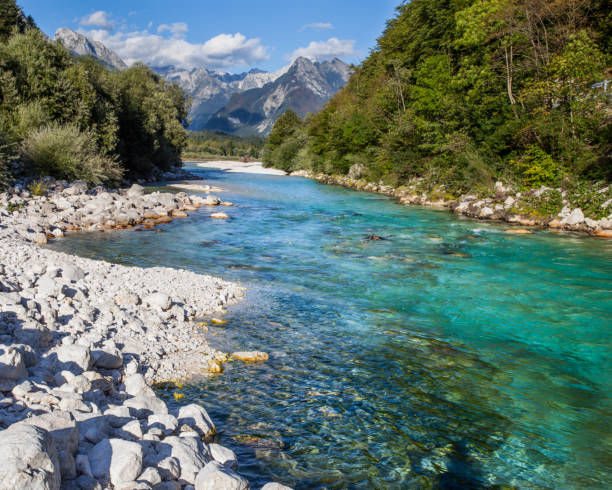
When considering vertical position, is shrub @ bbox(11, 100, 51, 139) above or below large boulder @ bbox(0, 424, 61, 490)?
above

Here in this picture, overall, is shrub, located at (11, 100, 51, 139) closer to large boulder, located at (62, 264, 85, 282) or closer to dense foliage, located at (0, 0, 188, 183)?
dense foliage, located at (0, 0, 188, 183)

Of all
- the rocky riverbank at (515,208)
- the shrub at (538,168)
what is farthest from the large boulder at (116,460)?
the shrub at (538,168)

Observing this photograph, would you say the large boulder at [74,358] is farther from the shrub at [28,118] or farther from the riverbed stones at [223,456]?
the shrub at [28,118]

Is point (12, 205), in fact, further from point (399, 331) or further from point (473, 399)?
point (473, 399)

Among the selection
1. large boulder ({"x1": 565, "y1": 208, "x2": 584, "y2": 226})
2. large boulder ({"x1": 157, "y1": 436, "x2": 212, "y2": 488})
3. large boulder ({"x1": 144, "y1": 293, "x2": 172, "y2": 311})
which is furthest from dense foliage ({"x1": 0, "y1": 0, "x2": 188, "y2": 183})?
large boulder ({"x1": 565, "y1": 208, "x2": 584, "y2": 226})

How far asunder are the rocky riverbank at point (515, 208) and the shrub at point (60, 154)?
20.8m

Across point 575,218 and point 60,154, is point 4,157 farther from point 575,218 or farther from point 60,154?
point 575,218

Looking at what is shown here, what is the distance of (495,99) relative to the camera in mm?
27953

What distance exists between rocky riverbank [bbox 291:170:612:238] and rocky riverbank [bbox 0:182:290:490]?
16.9 m

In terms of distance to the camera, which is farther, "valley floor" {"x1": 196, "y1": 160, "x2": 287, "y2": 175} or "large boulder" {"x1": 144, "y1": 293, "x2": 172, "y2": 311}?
"valley floor" {"x1": 196, "y1": 160, "x2": 287, "y2": 175}

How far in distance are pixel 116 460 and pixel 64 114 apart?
30.6 m

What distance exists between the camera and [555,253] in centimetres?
1582

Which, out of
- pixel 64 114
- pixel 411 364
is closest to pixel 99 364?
pixel 411 364

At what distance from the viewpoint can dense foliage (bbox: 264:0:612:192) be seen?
72.0 ft
